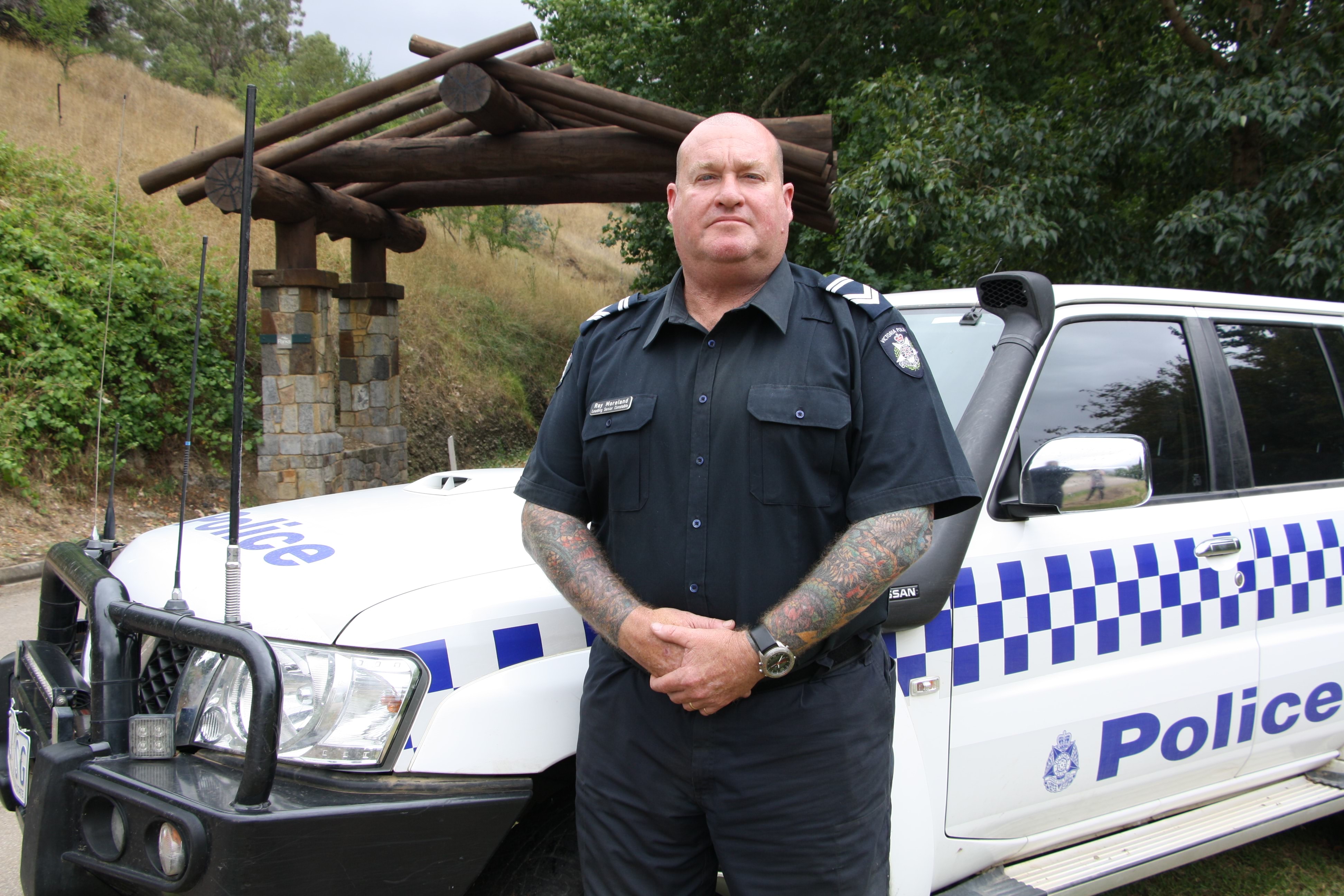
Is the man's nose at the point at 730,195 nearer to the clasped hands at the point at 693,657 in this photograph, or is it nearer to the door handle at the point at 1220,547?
the clasped hands at the point at 693,657

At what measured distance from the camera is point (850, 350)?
66.9 inches

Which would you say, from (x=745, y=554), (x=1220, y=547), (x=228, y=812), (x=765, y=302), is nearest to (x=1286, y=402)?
(x=1220, y=547)

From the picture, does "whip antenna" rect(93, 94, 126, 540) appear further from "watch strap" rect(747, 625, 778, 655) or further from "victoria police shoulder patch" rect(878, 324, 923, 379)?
"victoria police shoulder patch" rect(878, 324, 923, 379)

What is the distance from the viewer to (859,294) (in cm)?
179

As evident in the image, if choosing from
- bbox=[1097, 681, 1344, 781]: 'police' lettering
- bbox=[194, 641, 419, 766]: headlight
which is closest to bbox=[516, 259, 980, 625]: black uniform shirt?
bbox=[194, 641, 419, 766]: headlight

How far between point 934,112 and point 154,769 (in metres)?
8.89

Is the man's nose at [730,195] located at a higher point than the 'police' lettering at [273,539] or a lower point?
higher

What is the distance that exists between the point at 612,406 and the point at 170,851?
1.03 metres

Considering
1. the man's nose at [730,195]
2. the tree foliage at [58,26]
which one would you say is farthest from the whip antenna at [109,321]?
the tree foliage at [58,26]

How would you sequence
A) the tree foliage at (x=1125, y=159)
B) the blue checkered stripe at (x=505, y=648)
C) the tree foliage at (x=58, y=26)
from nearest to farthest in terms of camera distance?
the blue checkered stripe at (x=505, y=648), the tree foliage at (x=1125, y=159), the tree foliage at (x=58, y=26)

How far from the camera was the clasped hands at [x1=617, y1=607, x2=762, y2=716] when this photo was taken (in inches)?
59.7

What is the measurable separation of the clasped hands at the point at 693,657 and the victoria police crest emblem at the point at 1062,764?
1.05 metres

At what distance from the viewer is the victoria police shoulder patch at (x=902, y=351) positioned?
1.67 meters

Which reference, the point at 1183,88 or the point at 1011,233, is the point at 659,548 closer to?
the point at 1011,233
